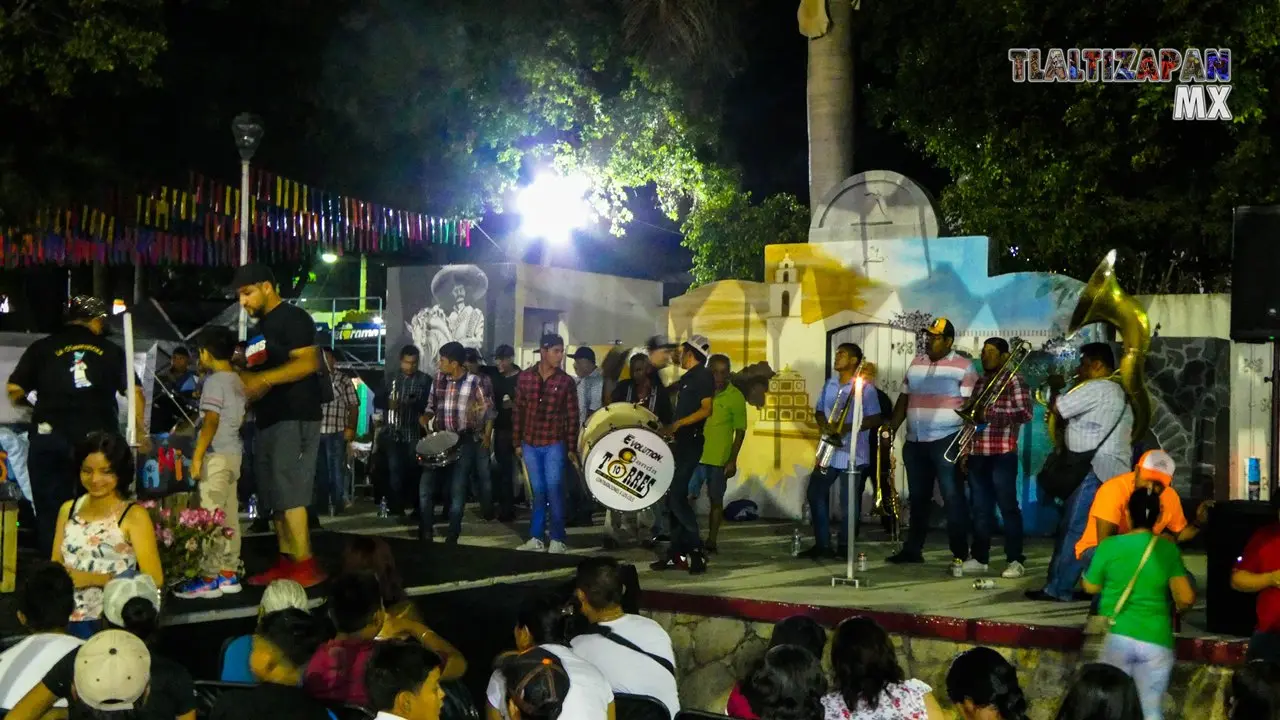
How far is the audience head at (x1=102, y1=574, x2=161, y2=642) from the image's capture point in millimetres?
5656

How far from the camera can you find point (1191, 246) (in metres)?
19.3

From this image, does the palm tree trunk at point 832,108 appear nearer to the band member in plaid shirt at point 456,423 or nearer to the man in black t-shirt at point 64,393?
the band member in plaid shirt at point 456,423

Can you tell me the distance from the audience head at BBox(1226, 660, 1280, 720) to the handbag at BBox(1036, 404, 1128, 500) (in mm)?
4431

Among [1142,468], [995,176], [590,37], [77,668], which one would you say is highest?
[590,37]

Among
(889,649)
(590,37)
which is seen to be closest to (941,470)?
(889,649)

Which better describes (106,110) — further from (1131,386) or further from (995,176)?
(1131,386)

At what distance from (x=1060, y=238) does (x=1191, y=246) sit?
202cm

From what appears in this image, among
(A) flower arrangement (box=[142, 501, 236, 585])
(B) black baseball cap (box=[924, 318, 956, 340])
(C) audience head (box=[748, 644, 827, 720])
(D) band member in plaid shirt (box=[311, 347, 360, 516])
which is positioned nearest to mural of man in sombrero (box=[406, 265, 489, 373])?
(D) band member in plaid shirt (box=[311, 347, 360, 516])

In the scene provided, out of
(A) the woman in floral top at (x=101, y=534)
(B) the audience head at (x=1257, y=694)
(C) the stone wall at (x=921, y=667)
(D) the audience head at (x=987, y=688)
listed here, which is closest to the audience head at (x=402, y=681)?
(D) the audience head at (x=987, y=688)

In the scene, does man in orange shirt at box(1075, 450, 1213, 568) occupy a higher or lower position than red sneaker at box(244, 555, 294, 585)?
higher

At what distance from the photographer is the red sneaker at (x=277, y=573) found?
27.1ft

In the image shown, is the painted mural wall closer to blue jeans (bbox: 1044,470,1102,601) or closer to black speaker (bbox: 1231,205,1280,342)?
blue jeans (bbox: 1044,470,1102,601)

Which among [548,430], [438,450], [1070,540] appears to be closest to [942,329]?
[1070,540]
